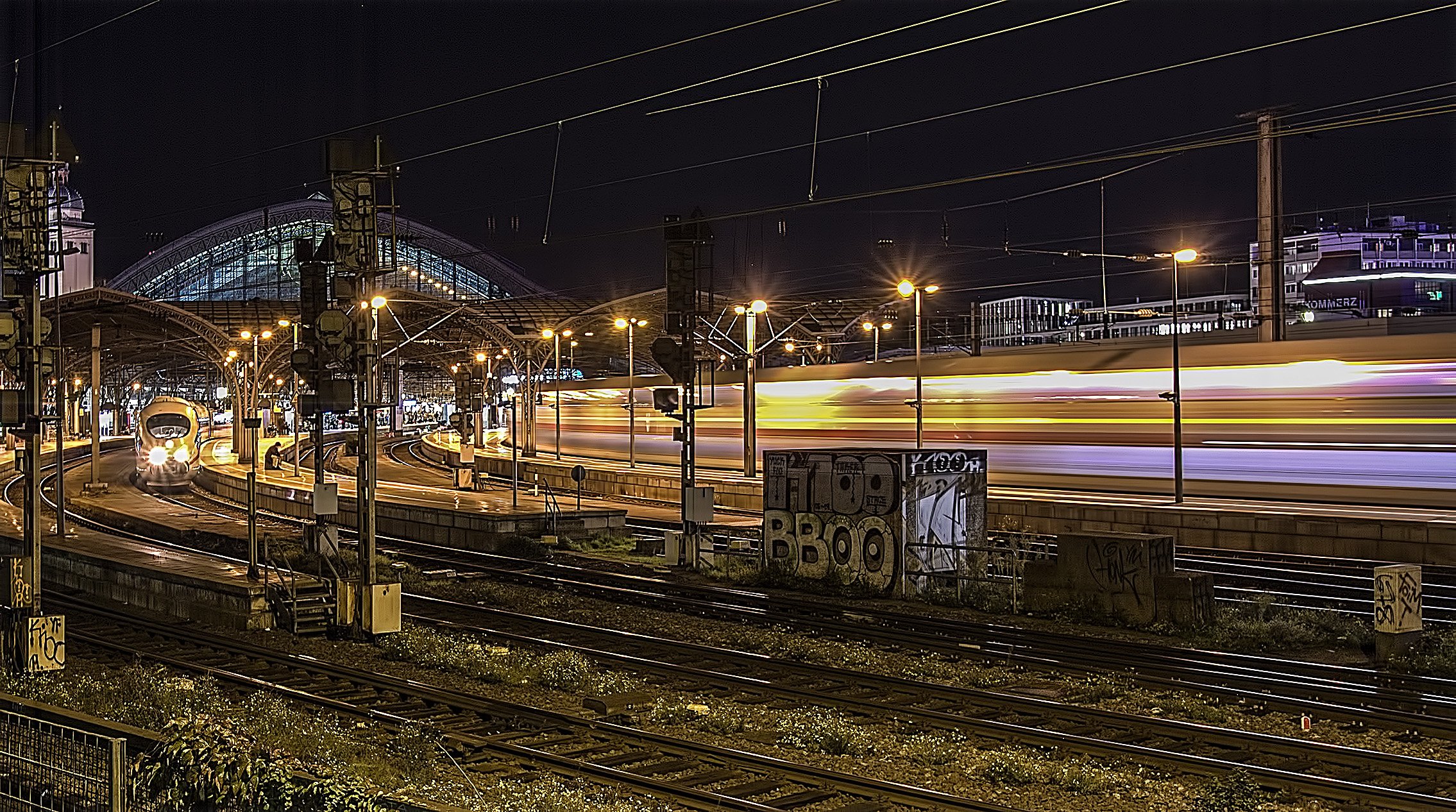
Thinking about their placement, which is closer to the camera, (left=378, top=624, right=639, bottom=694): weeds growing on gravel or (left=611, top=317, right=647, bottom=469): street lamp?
(left=378, top=624, right=639, bottom=694): weeds growing on gravel

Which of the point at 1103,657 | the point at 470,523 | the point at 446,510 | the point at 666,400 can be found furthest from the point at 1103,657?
the point at 446,510

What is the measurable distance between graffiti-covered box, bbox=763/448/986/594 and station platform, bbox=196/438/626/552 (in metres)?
8.92

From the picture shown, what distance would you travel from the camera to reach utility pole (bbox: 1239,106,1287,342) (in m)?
30.8

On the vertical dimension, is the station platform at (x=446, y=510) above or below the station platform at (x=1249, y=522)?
below

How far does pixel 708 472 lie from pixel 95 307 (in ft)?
109

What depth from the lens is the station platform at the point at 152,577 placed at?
21.6 m

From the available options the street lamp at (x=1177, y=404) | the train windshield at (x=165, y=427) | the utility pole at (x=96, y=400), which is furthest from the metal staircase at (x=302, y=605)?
the train windshield at (x=165, y=427)

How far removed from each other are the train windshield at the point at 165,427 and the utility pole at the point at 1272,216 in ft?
164

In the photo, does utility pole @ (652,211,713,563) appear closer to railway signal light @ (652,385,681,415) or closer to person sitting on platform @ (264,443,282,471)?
railway signal light @ (652,385,681,415)

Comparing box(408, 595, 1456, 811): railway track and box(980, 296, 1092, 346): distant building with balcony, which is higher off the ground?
box(980, 296, 1092, 346): distant building with balcony

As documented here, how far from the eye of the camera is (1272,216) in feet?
103

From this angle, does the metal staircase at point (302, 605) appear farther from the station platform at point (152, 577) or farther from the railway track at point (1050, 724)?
the railway track at point (1050, 724)

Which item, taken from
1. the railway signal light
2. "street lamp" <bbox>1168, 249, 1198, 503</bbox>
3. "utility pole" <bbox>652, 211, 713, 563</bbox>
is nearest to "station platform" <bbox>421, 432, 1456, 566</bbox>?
"street lamp" <bbox>1168, 249, 1198, 503</bbox>

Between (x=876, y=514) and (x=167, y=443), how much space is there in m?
48.4
